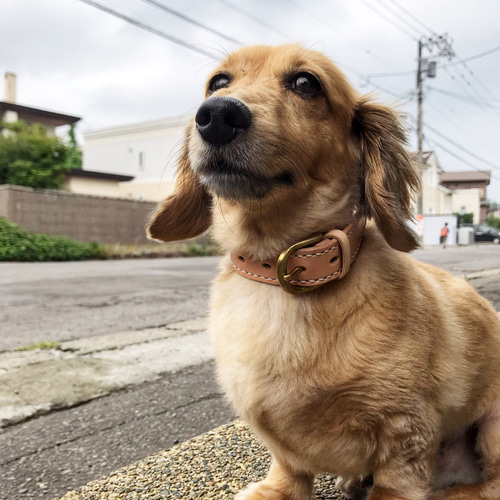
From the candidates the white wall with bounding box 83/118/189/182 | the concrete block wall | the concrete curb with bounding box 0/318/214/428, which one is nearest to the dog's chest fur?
the concrete curb with bounding box 0/318/214/428

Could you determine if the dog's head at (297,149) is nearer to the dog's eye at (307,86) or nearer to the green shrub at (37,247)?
the dog's eye at (307,86)

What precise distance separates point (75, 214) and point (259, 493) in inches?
692

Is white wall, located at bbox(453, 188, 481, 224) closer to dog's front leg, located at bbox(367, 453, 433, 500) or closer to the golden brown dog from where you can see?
the golden brown dog

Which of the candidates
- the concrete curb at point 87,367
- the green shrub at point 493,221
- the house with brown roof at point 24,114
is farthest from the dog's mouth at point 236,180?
the green shrub at point 493,221

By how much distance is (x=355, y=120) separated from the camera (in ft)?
5.81

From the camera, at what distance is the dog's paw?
1.50 metres

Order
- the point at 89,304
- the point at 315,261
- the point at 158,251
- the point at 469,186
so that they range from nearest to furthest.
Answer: the point at 315,261
the point at 89,304
the point at 158,251
the point at 469,186

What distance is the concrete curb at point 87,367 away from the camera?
2350 mm

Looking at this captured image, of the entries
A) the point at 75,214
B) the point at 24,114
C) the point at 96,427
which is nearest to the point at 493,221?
the point at 24,114

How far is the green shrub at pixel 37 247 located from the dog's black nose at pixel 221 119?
14449 millimetres

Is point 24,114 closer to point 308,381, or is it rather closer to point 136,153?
point 136,153

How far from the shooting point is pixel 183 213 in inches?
76.6

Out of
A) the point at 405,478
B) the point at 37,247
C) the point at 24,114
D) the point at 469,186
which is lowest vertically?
the point at 37,247

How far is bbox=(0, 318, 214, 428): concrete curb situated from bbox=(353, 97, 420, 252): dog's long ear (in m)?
1.65
